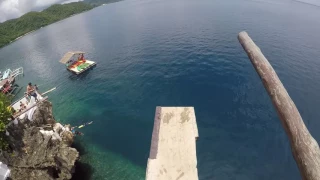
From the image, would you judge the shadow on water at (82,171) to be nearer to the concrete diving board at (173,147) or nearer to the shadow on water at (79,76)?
the concrete diving board at (173,147)

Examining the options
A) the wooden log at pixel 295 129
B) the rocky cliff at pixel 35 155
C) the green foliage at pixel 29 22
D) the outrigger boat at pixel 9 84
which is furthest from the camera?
the green foliage at pixel 29 22

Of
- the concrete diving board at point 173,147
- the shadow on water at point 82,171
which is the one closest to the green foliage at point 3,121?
the shadow on water at point 82,171

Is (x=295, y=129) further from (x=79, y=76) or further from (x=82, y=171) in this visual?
(x=79, y=76)

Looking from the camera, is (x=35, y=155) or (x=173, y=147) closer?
(x=173, y=147)

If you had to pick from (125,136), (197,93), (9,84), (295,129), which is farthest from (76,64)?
(295,129)

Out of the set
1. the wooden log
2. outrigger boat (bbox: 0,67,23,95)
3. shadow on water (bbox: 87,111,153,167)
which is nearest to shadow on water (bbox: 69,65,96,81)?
outrigger boat (bbox: 0,67,23,95)
